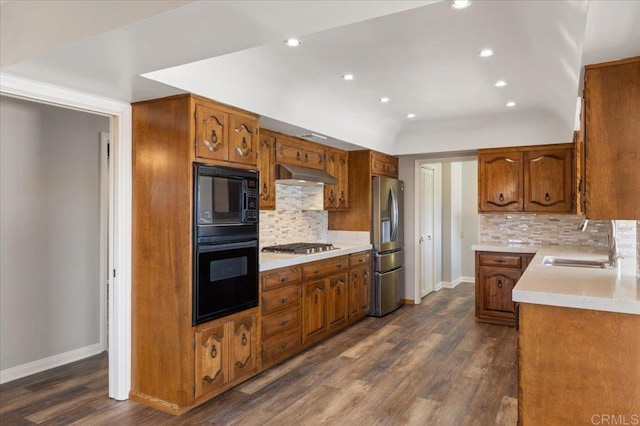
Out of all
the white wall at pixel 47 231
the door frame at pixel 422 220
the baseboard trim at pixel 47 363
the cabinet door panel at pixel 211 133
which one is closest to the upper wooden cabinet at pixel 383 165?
the door frame at pixel 422 220

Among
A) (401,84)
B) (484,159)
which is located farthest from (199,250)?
(484,159)

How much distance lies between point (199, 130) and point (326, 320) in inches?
96.9

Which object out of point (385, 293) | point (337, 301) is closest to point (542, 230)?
point (385, 293)

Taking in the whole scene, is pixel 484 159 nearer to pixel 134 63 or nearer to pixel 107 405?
pixel 134 63

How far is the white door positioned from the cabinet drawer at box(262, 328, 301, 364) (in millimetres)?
3076

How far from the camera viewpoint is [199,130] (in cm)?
293

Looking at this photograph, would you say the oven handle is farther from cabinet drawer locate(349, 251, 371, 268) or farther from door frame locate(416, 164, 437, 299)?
door frame locate(416, 164, 437, 299)

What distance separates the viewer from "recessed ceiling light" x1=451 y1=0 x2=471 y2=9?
7.32ft

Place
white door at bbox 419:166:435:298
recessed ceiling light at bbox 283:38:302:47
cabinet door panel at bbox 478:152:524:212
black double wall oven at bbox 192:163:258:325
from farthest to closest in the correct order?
1. white door at bbox 419:166:435:298
2. cabinet door panel at bbox 478:152:524:212
3. black double wall oven at bbox 192:163:258:325
4. recessed ceiling light at bbox 283:38:302:47

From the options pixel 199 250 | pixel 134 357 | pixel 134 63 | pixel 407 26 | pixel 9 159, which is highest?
pixel 407 26

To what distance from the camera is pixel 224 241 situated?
→ 314cm

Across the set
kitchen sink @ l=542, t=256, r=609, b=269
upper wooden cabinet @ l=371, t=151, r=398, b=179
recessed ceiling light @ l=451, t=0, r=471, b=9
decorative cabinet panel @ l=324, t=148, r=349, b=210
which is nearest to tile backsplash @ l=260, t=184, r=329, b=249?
decorative cabinet panel @ l=324, t=148, r=349, b=210

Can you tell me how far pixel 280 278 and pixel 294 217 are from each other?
1.42 m

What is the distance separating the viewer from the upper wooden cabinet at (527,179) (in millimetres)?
5016
